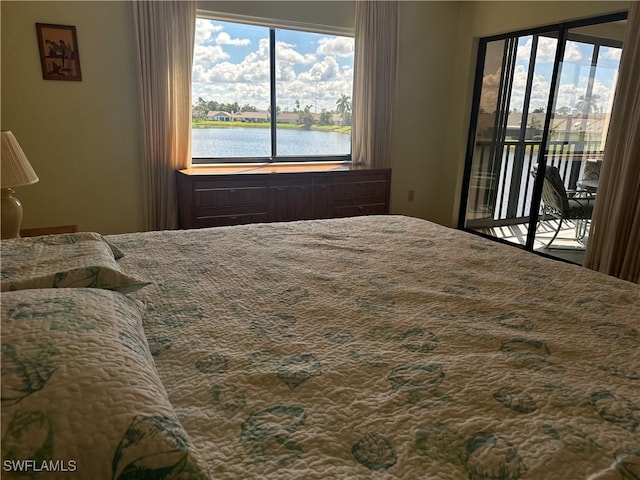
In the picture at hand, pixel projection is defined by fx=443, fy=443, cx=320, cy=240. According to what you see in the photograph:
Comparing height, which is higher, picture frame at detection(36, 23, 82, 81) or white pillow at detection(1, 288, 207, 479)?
picture frame at detection(36, 23, 82, 81)

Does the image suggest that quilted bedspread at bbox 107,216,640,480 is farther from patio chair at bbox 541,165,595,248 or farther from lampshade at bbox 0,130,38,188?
patio chair at bbox 541,165,595,248

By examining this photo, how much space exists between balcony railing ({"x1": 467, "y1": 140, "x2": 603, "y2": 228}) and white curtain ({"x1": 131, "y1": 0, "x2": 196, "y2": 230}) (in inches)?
120

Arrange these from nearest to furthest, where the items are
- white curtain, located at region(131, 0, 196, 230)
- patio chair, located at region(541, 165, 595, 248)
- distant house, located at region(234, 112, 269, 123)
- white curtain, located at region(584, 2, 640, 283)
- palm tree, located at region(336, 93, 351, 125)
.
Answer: white curtain, located at region(584, 2, 640, 283) → white curtain, located at region(131, 0, 196, 230) → patio chair, located at region(541, 165, 595, 248) → distant house, located at region(234, 112, 269, 123) → palm tree, located at region(336, 93, 351, 125)

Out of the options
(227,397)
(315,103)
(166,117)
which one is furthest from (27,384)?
(315,103)

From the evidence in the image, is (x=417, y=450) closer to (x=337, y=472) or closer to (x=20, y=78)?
(x=337, y=472)

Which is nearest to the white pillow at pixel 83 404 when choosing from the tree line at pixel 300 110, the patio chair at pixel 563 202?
the tree line at pixel 300 110

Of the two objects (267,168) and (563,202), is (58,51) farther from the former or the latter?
(563,202)

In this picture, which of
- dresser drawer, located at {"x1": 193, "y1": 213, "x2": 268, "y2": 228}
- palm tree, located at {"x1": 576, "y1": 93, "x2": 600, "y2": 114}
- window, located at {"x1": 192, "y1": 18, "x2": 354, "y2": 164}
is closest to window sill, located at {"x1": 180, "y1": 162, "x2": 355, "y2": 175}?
window, located at {"x1": 192, "y1": 18, "x2": 354, "y2": 164}

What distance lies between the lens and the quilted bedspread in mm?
762

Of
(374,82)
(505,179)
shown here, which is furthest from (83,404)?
(505,179)

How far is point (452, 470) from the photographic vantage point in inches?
28.8

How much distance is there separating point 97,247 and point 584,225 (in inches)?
154

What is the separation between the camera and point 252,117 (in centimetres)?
414

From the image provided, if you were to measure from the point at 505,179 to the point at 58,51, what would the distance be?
4.20 metres
